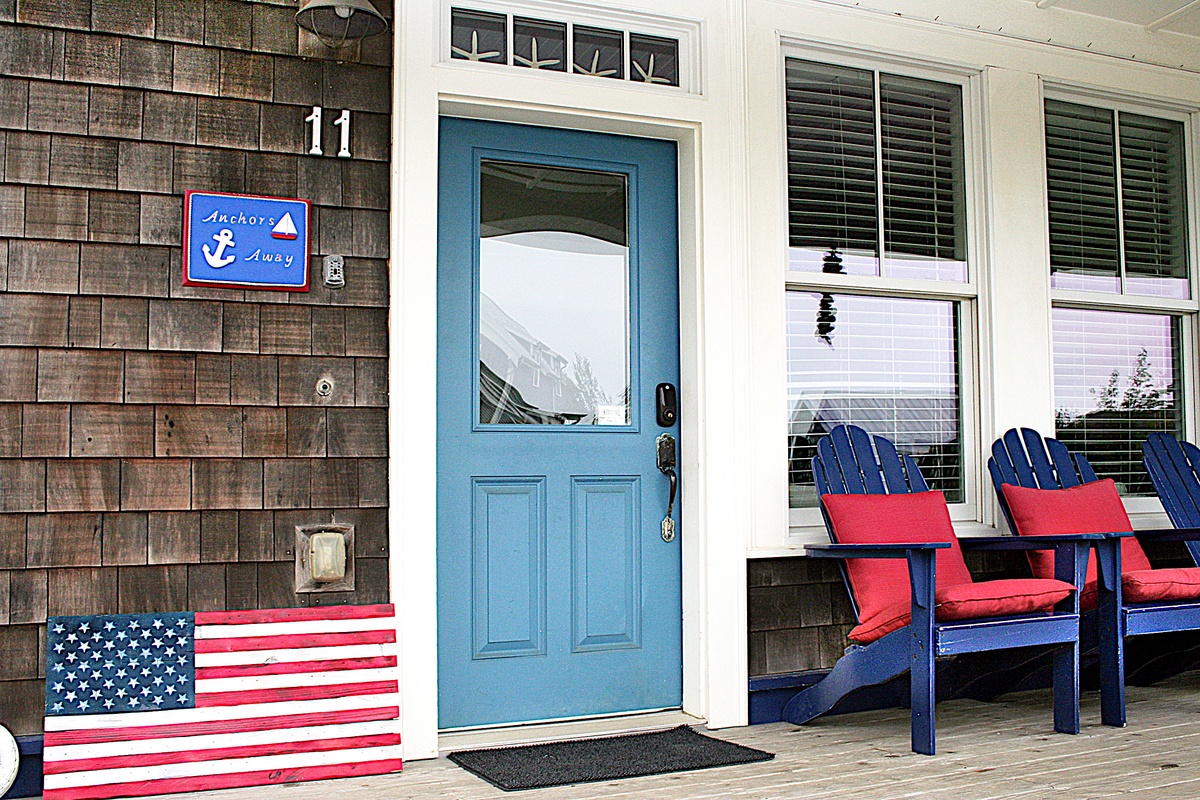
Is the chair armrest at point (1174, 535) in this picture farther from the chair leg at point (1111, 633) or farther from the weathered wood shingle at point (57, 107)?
the weathered wood shingle at point (57, 107)

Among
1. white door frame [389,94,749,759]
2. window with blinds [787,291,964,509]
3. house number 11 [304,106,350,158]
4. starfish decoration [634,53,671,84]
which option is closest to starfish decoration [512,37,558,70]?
white door frame [389,94,749,759]

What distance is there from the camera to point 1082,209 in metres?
4.54

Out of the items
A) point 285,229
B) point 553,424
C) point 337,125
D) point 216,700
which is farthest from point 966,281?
point 216,700

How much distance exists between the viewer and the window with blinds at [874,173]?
158 inches

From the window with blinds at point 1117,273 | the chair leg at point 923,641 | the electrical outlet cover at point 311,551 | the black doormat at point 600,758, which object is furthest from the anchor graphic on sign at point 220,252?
the window with blinds at point 1117,273

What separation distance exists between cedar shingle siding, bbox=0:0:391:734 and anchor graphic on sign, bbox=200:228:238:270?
0.08m

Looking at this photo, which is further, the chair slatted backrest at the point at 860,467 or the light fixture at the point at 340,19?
the chair slatted backrest at the point at 860,467

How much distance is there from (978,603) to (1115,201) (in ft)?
7.56

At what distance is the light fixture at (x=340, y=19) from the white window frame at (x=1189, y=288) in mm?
2802

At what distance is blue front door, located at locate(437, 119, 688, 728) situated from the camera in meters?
3.53

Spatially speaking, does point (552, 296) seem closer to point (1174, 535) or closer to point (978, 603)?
point (978, 603)

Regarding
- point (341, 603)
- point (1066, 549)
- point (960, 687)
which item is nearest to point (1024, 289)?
point (1066, 549)

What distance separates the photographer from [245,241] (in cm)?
320

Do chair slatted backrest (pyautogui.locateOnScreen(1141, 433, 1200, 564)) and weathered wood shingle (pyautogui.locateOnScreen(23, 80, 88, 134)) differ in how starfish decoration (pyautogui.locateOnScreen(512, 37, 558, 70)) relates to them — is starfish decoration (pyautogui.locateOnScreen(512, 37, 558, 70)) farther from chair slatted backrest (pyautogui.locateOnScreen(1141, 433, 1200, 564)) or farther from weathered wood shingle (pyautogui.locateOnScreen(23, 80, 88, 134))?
chair slatted backrest (pyautogui.locateOnScreen(1141, 433, 1200, 564))
